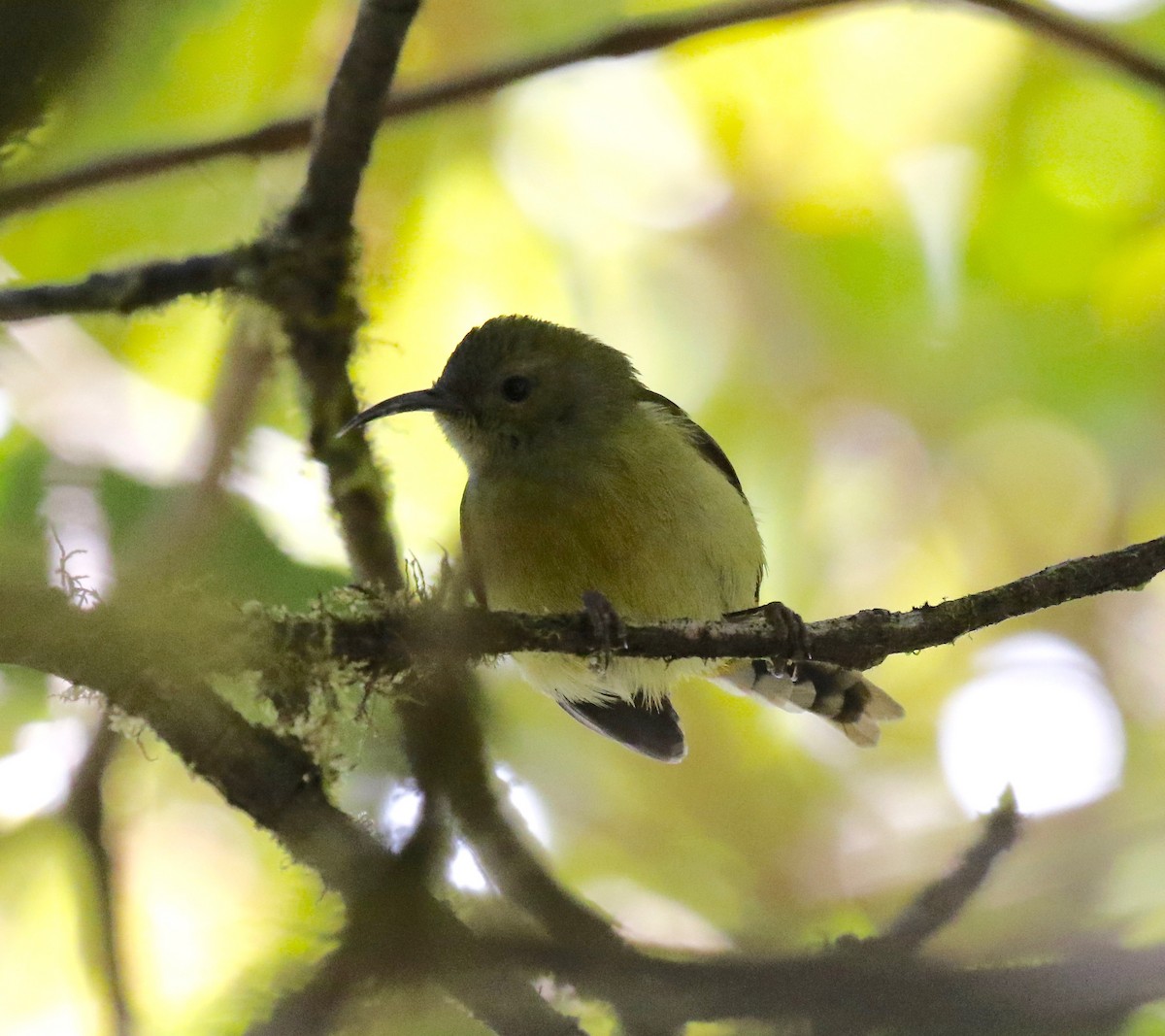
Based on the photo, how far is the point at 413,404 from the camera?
157 inches

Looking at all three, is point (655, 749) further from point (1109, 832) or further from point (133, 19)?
point (133, 19)

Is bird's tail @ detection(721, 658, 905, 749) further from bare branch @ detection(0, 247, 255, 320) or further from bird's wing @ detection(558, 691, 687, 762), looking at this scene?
bare branch @ detection(0, 247, 255, 320)

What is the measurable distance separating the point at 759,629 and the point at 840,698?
1673mm

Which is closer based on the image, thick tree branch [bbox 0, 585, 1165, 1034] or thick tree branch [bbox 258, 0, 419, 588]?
thick tree branch [bbox 0, 585, 1165, 1034]

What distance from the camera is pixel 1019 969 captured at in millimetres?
1449

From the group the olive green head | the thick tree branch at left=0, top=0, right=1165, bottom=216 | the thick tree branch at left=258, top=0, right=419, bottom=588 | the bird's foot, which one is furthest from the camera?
the olive green head

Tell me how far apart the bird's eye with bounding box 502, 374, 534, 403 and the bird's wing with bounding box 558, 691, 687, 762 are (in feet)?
3.60

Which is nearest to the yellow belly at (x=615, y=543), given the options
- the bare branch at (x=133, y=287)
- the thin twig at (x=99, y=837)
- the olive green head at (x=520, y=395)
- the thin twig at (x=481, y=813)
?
the olive green head at (x=520, y=395)

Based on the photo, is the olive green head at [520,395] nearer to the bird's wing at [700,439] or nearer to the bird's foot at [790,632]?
the bird's wing at [700,439]

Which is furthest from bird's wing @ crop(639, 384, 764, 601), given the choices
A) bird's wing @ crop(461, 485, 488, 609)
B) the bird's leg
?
the bird's leg

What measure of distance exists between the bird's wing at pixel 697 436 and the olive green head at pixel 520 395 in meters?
0.13

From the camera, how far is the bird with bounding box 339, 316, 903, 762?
12.2ft

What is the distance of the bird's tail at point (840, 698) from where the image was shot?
4410 mm

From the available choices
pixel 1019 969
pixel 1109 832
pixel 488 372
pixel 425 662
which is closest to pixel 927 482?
pixel 488 372
